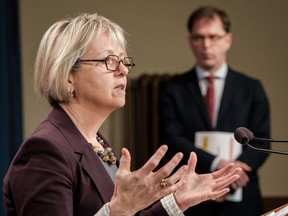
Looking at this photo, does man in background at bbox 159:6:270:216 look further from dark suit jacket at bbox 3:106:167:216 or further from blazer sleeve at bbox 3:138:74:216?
blazer sleeve at bbox 3:138:74:216

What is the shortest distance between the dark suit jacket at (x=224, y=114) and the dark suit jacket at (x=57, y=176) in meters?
1.45

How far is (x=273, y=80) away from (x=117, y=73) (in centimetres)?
326

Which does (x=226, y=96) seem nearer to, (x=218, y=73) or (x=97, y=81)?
(x=218, y=73)

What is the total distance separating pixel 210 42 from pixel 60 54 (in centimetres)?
165

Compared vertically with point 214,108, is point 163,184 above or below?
above

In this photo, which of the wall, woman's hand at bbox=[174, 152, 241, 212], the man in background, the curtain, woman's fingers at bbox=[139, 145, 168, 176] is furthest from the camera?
the wall

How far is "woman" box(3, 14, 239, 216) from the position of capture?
1.44 metres

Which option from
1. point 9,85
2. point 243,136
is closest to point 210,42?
point 9,85

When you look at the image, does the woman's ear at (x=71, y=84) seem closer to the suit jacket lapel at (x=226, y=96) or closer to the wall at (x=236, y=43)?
the suit jacket lapel at (x=226, y=96)

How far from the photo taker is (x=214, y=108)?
325 centimetres

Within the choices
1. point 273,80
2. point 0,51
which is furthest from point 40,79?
point 273,80

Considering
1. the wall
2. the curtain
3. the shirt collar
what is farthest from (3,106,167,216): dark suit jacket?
the wall

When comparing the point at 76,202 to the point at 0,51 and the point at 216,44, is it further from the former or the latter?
the point at 0,51

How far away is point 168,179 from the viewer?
4.90 feet
